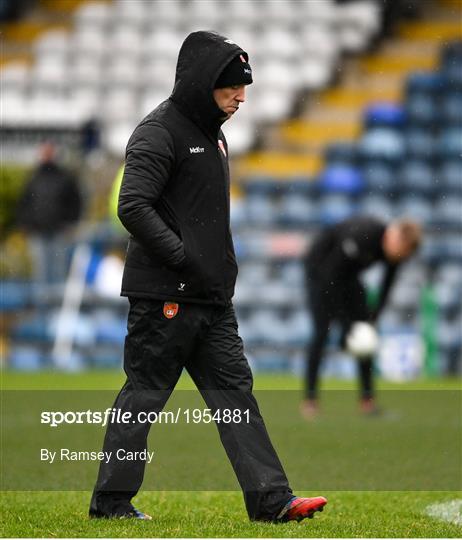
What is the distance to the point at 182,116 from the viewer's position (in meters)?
4.50

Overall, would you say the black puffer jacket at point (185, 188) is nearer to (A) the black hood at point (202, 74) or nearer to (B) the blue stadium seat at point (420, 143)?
(A) the black hood at point (202, 74)

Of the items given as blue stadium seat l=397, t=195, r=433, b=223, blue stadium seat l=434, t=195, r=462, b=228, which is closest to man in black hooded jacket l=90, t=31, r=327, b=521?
Result: blue stadium seat l=397, t=195, r=433, b=223

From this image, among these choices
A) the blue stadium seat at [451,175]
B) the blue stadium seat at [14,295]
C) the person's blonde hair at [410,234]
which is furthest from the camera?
the blue stadium seat at [451,175]

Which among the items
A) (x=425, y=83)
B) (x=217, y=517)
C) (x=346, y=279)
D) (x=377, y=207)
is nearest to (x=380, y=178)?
(x=377, y=207)

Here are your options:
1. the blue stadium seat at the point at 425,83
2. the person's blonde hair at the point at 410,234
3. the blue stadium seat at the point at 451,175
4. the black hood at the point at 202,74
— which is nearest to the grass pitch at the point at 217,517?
the black hood at the point at 202,74

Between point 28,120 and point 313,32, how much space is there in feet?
11.8

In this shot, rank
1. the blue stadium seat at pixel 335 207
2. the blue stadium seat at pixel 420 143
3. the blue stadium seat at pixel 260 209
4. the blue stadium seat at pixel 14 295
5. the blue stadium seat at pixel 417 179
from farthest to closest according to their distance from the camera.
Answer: the blue stadium seat at pixel 420 143 < the blue stadium seat at pixel 417 179 < the blue stadium seat at pixel 335 207 < the blue stadium seat at pixel 260 209 < the blue stadium seat at pixel 14 295

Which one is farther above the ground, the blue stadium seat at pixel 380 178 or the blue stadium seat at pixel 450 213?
the blue stadium seat at pixel 380 178

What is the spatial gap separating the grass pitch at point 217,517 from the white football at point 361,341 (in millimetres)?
3039

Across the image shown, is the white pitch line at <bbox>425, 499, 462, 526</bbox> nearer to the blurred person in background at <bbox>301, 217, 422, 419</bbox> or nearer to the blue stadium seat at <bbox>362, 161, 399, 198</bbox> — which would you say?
the blurred person in background at <bbox>301, 217, 422, 419</bbox>

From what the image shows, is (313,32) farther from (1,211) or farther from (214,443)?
(214,443)

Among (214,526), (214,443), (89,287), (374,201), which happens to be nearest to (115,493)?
(214,526)

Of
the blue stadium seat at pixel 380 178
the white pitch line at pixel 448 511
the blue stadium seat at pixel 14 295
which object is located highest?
the blue stadium seat at pixel 380 178

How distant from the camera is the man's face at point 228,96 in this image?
14.6 ft
